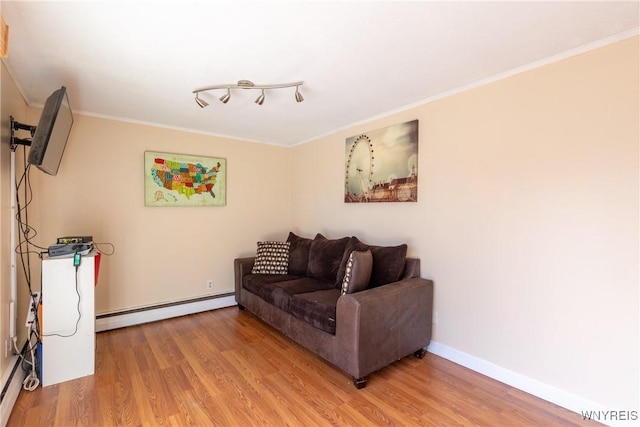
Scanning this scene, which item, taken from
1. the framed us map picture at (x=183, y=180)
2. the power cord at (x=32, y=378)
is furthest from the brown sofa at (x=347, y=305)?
the power cord at (x=32, y=378)

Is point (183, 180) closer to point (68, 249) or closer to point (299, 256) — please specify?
point (68, 249)

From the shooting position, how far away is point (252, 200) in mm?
4133

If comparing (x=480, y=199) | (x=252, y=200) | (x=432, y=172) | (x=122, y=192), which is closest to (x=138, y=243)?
(x=122, y=192)

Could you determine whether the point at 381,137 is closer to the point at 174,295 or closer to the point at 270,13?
the point at 270,13

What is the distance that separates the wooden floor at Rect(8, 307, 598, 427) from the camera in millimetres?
1795

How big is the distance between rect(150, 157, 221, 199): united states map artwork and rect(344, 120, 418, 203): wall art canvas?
169cm

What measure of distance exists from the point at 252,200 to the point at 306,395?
8.76 feet

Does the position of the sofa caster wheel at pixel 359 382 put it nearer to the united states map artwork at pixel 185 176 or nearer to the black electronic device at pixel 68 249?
the black electronic device at pixel 68 249

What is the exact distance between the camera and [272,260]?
353 centimetres

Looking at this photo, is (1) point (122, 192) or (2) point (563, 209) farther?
(1) point (122, 192)

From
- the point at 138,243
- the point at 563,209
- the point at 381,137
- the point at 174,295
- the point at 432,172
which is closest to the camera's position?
the point at 563,209

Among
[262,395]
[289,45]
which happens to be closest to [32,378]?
[262,395]

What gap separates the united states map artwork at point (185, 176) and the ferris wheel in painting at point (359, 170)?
167 cm

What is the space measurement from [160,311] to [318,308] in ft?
6.96
